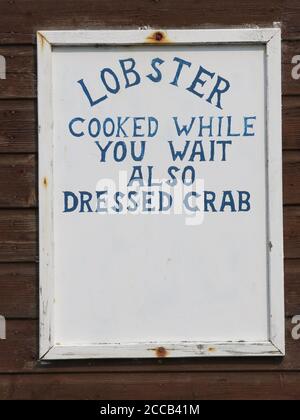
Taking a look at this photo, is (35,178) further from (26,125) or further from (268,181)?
(268,181)

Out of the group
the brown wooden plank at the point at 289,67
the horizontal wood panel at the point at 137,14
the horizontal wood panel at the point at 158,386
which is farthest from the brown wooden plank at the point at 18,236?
the brown wooden plank at the point at 289,67

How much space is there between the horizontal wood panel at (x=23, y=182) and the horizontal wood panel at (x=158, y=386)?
60 cm

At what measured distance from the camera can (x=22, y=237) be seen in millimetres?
2262

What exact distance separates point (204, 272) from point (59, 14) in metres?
1.01

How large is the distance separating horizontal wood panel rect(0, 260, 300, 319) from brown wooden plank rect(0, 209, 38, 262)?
0.03 m

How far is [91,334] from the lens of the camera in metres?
2.25

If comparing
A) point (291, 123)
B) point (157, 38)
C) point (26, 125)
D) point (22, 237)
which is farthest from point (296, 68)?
point (22, 237)

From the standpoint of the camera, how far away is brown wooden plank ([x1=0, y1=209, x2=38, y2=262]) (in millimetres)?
2260

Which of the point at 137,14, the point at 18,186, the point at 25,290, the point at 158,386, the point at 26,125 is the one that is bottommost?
the point at 158,386

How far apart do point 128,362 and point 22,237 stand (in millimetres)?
561

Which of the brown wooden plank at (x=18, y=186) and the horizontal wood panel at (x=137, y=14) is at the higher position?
the horizontal wood panel at (x=137, y=14)

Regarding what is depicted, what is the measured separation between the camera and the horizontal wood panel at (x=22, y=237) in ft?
7.41

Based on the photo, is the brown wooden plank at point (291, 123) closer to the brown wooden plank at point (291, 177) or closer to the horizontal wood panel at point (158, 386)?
the brown wooden plank at point (291, 177)

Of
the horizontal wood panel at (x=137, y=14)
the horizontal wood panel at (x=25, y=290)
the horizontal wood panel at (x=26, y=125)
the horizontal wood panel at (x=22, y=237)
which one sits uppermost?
the horizontal wood panel at (x=137, y=14)
